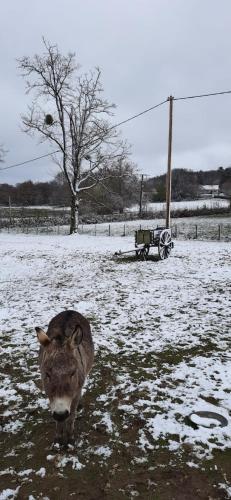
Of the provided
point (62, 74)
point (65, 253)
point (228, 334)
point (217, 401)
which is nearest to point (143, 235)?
point (65, 253)

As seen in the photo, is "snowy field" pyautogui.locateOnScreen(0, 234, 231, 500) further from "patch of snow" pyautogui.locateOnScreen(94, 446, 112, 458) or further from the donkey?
the donkey

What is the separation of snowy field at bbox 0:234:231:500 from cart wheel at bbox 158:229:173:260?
5039mm

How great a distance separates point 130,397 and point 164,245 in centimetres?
1232

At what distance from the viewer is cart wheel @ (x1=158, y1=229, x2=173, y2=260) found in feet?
55.3

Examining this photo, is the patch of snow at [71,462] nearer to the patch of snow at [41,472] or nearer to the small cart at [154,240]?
the patch of snow at [41,472]

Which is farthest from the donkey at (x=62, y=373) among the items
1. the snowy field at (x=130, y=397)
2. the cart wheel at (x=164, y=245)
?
the cart wheel at (x=164, y=245)

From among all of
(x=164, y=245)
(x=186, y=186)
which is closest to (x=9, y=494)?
(x=164, y=245)

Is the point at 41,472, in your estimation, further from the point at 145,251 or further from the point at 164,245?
the point at 145,251

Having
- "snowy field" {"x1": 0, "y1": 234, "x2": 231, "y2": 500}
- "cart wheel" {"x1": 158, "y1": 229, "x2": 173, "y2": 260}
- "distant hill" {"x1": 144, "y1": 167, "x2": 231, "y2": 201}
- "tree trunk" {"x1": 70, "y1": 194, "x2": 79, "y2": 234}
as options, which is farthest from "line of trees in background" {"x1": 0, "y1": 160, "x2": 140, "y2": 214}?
"snowy field" {"x1": 0, "y1": 234, "x2": 231, "y2": 500}

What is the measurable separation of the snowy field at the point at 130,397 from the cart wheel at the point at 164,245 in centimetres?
504

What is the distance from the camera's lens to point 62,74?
102 feet

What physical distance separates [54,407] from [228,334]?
5197mm

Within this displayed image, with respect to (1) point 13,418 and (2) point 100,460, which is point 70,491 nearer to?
→ (2) point 100,460

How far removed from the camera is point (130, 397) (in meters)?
5.26
